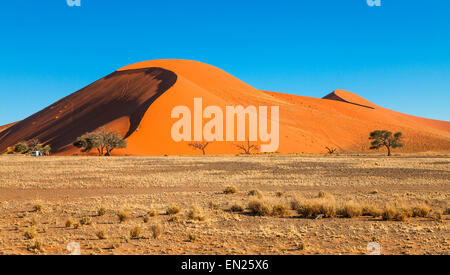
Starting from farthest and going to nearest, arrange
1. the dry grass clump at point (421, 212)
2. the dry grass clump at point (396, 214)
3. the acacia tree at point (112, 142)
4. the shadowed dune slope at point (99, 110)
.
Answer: the shadowed dune slope at point (99, 110), the acacia tree at point (112, 142), the dry grass clump at point (421, 212), the dry grass clump at point (396, 214)

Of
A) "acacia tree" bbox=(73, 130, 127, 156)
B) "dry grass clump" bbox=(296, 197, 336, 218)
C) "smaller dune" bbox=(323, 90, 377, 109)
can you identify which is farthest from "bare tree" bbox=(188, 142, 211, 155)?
"smaller dune" bbox=(323, 90, 377, 109)

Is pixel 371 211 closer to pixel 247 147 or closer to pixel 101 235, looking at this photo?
pixel 101 235

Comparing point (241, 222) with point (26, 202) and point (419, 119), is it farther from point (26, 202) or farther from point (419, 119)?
point (419, 119)

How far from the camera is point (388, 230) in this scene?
9562 millimetres

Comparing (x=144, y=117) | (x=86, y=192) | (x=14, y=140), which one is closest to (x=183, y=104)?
(x=144, y=117)

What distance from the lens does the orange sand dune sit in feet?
236

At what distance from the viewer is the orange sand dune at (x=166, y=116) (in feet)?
236

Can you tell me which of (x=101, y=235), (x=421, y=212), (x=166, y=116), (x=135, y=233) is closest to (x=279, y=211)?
(x=421, y=212)

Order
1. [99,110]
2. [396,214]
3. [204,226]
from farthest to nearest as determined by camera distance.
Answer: [99,110] → [396,214] → [204,226]

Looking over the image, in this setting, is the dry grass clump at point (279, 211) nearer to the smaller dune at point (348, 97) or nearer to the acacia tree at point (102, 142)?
the acacia tree at point (102, 142)

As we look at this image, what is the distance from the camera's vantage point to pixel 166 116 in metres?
75.9

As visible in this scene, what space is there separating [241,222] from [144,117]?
2629 inches

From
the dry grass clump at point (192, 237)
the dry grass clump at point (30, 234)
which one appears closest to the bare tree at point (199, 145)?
the dry grass clump at point (30, 234)

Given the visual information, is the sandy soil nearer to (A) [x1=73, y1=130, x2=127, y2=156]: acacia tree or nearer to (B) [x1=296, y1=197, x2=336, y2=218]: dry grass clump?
(B) [x1=296, y1=197, x2=336, y2=218]: dry grass clump
